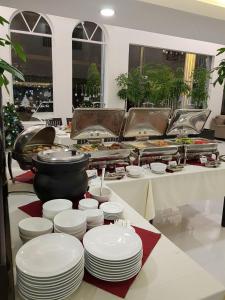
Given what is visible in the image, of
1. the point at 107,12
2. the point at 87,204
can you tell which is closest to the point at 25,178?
the point at 87,204

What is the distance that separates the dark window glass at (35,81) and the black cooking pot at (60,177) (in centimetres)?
446

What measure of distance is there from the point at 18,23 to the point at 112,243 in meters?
5.32

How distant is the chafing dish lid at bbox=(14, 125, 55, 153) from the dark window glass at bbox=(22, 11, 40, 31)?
170 inches

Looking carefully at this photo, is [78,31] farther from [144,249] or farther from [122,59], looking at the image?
[144,249]

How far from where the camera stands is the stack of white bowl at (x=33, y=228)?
0.73 metres

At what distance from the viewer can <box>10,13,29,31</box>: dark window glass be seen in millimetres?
4812

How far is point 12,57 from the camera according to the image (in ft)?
15.8

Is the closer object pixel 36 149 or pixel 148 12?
pixel 36 149

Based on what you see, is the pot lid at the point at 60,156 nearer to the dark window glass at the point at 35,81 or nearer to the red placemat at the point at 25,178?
the red placemat at the point at 25,178

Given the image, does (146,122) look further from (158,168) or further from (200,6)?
(200,6)

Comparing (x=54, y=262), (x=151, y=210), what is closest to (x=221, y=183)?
(x=151, y=210)

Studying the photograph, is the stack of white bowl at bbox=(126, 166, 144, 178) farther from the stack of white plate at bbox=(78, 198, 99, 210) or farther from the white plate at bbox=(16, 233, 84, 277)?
Answer: the white plate at bbox=(16, 233, 84, 277)

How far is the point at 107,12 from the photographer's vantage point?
2.41m

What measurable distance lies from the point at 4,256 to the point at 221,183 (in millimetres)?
1713
